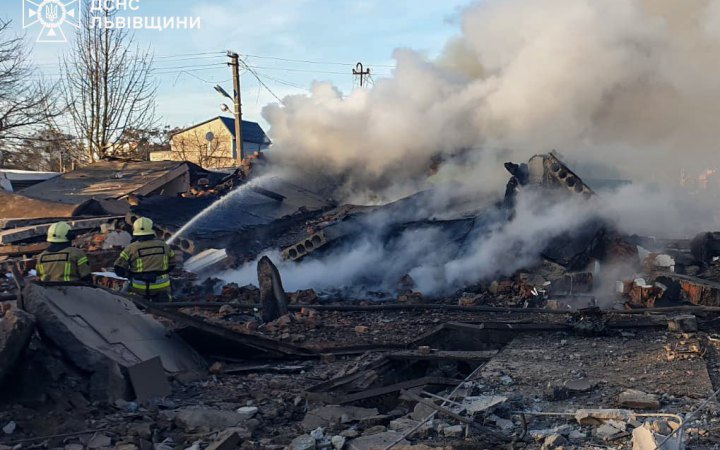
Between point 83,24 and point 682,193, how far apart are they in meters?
19.2

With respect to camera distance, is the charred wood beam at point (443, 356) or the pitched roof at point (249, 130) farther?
the pitched roof at point (249, 130)

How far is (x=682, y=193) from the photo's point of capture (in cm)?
1381

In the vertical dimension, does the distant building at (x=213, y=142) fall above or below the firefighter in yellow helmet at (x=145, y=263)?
above

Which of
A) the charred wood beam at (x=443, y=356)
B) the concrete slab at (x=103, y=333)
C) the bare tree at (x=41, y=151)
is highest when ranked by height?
the bare tree at (x=41, y=151)

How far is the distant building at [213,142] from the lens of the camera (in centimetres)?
3800

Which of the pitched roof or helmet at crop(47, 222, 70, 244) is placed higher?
the pitched roof

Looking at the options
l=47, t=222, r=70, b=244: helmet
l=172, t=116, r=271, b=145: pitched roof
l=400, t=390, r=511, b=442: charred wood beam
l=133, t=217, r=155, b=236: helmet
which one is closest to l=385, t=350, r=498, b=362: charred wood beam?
l=400, t=390, r=511, b=442: charred wood beam

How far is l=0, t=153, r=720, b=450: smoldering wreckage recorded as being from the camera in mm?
4348

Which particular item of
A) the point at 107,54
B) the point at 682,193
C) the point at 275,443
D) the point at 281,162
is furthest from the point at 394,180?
the point at 107,54

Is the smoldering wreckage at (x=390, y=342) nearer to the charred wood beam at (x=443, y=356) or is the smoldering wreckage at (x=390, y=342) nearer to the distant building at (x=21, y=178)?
the charred wood beam at (x=443, y=356)

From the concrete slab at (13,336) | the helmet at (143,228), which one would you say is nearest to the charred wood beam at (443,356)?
the concrete slab at (13,336)

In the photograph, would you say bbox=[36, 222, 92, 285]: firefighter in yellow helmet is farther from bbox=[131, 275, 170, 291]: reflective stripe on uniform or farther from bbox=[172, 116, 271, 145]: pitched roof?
bbox=[172, 116, 271, 145]: pitched roof

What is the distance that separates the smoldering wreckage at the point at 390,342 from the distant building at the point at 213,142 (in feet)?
83.7

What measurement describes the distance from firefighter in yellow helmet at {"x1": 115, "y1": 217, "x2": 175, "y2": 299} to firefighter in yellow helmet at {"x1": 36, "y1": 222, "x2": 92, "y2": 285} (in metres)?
0.39
